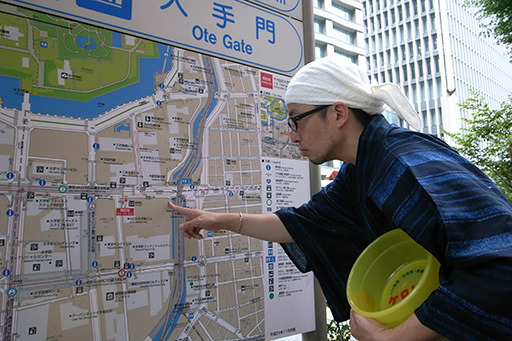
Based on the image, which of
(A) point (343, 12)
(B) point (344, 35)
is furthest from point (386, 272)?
(A) point (343, 12)

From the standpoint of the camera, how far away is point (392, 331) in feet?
3.11

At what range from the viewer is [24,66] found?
127 centimetres

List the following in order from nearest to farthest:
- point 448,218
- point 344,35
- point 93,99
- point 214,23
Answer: point 448,218 < point 93,99 < point 214,23 < point 344,35

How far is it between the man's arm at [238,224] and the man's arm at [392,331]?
0.65m

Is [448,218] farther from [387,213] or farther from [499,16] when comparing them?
[499,16]

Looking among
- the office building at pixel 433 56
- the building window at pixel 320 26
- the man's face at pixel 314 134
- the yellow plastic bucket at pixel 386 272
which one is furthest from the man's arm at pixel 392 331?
the office building at pixel 433 56

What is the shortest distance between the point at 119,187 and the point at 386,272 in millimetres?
996

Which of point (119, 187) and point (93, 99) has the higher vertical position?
point (93, 99)

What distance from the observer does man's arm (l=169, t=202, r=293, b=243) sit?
1558 millimetres

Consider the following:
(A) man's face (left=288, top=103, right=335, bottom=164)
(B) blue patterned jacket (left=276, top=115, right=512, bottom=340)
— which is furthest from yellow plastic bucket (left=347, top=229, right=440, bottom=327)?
(A) man's face (left=288, top=103, right=335, bottom=164)

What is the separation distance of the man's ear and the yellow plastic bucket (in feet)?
1.35

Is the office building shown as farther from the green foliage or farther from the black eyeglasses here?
the black eyeglasses

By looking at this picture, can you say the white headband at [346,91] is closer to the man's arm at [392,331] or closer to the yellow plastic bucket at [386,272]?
the yellow plastic bucket at [386,272]

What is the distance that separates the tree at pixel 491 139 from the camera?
24.0 feet
